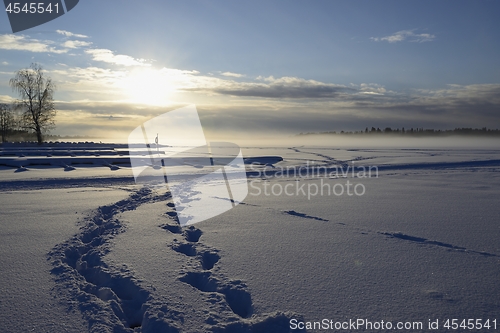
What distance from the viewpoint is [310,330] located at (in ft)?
6.50

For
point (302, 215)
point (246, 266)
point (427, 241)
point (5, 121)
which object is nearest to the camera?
point (246, 266)

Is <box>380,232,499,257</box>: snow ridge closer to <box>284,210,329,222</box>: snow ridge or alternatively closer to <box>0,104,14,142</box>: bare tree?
<box>284,210,329,222</box>: snow ridge

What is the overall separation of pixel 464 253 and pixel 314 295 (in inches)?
72.2

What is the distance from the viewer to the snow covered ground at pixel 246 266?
2.13 metres

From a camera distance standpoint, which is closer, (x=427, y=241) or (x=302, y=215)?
(x=427, y=241)

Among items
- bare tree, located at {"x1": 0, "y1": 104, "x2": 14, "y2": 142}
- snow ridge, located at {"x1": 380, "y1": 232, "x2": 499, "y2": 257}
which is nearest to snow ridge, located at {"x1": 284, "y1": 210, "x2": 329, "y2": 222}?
snow ridge, located at {"x1": 380, "y1": 232, "x2": 499, "y2": 257}

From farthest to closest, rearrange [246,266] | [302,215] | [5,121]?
[5,121], [302,215], [246,266]

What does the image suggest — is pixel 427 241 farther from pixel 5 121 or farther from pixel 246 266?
pixel 5 121

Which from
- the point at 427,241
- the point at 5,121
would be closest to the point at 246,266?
the point at 427,241

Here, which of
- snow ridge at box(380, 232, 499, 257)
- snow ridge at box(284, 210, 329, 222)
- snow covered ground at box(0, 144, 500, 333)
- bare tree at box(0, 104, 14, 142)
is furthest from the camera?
A: bare tree at box(0, 104, 14, 142)

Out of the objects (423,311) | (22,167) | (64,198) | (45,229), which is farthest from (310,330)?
(22,167)

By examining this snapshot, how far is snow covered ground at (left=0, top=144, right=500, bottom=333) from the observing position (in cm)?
213

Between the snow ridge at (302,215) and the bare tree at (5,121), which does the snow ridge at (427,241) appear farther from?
the bare tree at (5,121)

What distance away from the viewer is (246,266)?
2926 mm
